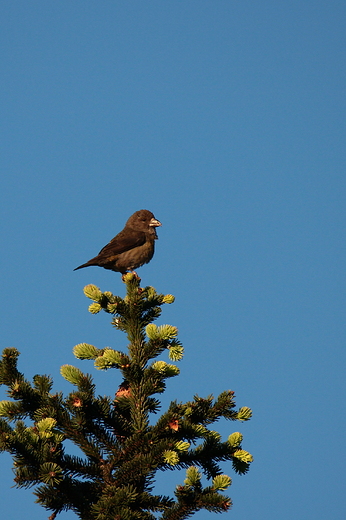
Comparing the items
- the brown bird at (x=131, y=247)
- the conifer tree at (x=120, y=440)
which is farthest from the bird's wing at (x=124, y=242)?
the conifer tree at (x=120, y=440)

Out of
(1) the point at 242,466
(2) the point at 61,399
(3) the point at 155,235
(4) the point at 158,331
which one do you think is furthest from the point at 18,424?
(3) the point at 155,235

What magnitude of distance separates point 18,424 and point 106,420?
714 mm

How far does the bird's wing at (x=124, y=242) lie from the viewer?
425 inches

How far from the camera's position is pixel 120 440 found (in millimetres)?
5062

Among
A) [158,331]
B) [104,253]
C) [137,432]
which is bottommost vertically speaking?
[137,432]

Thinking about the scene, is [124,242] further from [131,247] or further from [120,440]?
[120,440]

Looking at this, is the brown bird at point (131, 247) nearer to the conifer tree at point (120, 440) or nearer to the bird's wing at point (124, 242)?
the bird's wing at point (124, 242)

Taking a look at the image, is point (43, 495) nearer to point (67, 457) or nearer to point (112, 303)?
point (67, 457)

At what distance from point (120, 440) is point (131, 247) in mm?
6229

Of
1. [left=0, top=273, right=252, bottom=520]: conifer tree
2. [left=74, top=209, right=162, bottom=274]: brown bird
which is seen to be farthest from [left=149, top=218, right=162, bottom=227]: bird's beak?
[left=0, top=273, right=252, bottom=520]: conifer tree

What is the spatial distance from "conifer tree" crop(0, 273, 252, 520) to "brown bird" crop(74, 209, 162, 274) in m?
5.35

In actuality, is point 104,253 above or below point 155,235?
below

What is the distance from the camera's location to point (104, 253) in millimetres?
10750

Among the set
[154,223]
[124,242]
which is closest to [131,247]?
[124,242]
